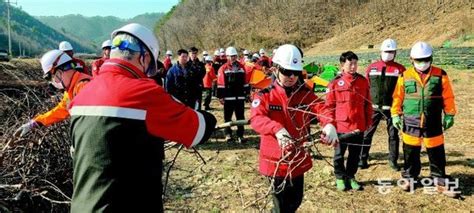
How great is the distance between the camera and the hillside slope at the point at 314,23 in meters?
35.3

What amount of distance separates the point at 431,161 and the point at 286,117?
261 centimetres

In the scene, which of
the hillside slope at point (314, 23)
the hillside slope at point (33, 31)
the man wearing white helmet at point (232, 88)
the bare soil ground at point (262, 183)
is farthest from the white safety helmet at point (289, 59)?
the hillside slope at point (33, 31)

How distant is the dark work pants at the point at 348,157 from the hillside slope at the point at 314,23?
23.3 m

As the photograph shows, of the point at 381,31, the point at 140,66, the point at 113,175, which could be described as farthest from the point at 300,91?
the point at 381,31

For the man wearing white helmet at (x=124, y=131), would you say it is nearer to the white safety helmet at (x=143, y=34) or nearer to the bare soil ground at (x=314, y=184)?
the white safety helmet at (x=143, y=34)

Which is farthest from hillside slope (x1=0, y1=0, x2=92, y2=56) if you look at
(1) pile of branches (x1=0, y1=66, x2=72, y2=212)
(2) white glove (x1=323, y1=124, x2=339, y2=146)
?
(2) white glove (x1=323, y1=124, x2=339, y2=146)

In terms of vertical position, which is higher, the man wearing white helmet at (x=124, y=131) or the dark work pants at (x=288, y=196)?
the man wearing white helmet at (x=124, y=131)

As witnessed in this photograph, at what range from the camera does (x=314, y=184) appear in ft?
18.9

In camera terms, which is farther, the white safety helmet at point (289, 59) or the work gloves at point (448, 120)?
the work gloves at point (448, 120)

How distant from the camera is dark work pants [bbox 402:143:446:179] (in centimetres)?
509

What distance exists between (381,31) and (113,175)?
4200 cm

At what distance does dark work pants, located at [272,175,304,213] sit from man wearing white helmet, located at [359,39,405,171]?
2.70m

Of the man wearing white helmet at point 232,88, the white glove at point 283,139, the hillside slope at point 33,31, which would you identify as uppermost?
the hillside slope at point 33,31

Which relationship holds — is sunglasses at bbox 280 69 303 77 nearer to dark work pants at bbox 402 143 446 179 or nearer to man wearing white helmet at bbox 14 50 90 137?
man wearing white helmet at bbox 14 50 90 137
